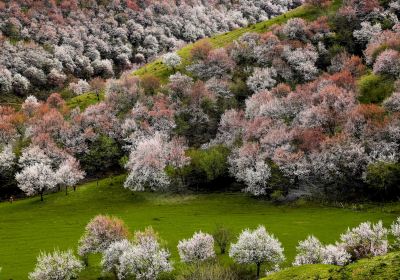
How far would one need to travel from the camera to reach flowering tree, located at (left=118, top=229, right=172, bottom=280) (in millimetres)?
55875

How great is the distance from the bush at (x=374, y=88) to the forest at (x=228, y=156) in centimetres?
48

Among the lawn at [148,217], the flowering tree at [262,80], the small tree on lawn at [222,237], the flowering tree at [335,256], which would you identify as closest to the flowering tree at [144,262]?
the lawn at [148,217]

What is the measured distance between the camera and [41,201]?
333 feet

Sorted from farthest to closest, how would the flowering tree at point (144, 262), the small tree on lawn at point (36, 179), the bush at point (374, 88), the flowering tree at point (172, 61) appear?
the flowering tree at point (172, 61), the bush at point (374, 88), the small tree on lawn at point (36, 179), the flowering tree at point (144, 262)

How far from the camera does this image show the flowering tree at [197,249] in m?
59.2

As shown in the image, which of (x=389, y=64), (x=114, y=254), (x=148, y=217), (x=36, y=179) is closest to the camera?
(x=114, y=254)

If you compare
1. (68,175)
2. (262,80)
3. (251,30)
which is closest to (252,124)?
(262,80)

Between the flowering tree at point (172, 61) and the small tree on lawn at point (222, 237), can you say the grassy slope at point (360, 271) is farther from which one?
the flowering tree at point (172, 61)

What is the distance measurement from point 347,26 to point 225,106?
63305 millimetres

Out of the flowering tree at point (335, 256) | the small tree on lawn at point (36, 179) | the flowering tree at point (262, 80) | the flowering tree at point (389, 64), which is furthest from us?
the flowering tree at point (262, 80)

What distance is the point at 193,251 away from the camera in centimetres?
5944

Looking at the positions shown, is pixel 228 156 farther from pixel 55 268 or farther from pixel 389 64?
pixel 55 268

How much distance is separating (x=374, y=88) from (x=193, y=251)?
7912 centimetres

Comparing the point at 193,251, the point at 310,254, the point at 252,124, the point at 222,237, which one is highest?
the point at 252,124
